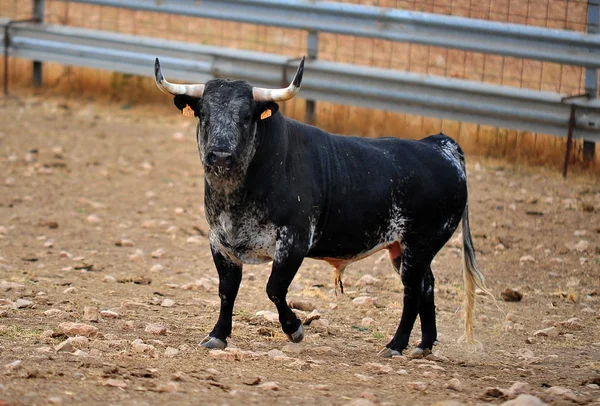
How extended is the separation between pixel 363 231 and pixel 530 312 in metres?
2.05

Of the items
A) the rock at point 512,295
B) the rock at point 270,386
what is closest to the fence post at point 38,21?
the rock at point 512,295

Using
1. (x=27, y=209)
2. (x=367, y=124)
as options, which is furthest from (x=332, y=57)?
(x=27, y=209)

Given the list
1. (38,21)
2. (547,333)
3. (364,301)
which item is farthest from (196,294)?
(38,21)

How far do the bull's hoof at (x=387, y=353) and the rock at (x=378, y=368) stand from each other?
0.54 meters

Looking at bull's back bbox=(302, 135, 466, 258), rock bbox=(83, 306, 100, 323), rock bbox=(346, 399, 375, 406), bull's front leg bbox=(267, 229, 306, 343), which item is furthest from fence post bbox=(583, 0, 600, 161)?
rock bbox=(346, 399, 375, 406)

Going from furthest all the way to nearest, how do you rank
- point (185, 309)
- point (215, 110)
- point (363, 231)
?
1. point (185, 309)
2. point (363, 231)
3. point (215, 110)

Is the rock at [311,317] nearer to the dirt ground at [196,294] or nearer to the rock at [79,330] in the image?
the dirt ground at [196,294]

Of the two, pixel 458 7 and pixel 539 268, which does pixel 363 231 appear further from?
pixel 458 7

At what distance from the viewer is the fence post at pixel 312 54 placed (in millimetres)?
13211

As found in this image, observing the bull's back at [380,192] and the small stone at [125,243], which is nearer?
the bull's back at [380,192]

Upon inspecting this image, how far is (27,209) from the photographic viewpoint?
10.8 metres

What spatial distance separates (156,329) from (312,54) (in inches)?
273

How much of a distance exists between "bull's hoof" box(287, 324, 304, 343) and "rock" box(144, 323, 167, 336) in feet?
2.82

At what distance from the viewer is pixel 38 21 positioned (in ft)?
49.1
